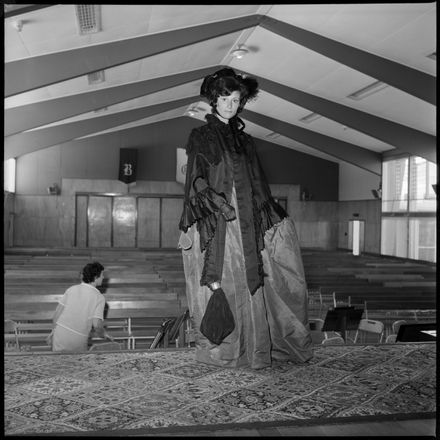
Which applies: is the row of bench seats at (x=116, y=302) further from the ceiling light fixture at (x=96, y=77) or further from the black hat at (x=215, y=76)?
the ceiling light fixture at (x=96, y=77)

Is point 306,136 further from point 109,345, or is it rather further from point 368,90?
point 109,345

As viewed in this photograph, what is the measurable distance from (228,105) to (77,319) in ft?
6.95

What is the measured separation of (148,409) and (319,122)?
14220 mm

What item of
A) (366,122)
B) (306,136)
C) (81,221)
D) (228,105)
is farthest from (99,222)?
(228,105)

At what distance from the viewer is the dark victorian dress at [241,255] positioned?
2617 mm

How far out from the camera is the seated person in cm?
391

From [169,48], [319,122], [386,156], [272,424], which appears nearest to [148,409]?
[272,424]

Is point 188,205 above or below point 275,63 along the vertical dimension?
below

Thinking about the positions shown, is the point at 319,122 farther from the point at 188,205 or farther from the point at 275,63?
the point at 188,205

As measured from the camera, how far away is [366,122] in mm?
12719

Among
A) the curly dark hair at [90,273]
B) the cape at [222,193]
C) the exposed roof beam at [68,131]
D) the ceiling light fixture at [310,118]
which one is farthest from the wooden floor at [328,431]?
the ceiling light fixture at [310,118]

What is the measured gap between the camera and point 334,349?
125 inches

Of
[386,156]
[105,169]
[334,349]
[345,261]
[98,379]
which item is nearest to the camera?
[98,379]

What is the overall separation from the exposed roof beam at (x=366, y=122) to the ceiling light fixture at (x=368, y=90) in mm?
616
